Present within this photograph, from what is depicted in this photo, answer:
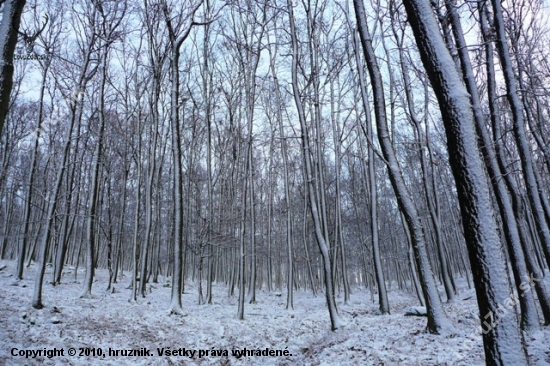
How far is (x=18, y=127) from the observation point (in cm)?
1861

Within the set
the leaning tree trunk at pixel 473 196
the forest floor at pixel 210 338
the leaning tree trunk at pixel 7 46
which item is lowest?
the forest floor at pixel 210 338

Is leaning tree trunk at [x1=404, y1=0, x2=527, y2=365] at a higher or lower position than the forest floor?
higher

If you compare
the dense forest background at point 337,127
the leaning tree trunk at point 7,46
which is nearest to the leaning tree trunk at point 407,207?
the dense forest background at point 337,127

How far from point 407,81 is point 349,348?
11.1 m

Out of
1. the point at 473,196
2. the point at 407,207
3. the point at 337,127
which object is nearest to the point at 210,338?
the point at 407,207

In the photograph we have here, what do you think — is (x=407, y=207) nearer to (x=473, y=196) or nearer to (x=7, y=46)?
(x=473, y=196)

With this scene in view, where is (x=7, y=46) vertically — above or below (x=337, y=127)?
below

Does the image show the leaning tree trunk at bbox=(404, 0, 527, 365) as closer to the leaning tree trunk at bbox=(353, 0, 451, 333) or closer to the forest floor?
the forest floor

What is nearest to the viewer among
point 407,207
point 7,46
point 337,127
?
point 7,46

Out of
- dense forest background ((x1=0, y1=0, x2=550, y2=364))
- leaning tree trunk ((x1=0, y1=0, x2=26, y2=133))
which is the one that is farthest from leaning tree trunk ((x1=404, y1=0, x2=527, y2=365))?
leaning tree trunk ((x1=0, y1=0, x2=26, y2=133))

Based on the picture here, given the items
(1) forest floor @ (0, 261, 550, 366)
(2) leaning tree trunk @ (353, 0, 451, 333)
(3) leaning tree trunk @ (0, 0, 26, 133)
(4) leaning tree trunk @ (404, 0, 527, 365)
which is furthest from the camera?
(2) leaning tree trunk @ (353, 0, 451, 333)

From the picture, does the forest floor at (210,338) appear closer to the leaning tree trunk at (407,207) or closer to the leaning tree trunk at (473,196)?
the leaning tree trunk at (407,207)

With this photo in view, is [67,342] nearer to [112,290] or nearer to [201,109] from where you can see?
[112,290]

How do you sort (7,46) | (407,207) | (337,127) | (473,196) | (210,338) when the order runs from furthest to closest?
(337,127), (210,338), (407,207), (7,46), (473,196)
